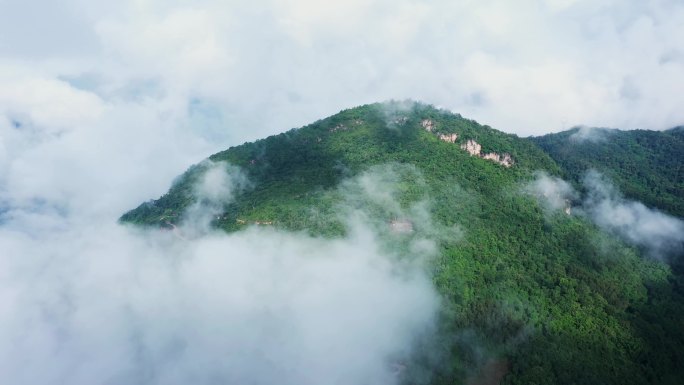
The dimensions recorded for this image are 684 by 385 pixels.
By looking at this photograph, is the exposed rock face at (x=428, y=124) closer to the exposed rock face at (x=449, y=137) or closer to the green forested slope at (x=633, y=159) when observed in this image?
the exposed rock face at (x=449, y=137)

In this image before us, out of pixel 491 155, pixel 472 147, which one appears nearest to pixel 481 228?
pixel 491 155

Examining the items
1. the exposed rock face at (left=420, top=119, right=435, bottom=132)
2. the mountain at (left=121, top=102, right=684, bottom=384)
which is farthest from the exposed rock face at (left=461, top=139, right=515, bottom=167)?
the exposed rock face at (left=420, top=119, right=435, bottom=132)

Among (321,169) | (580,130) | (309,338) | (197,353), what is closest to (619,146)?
(580,130)

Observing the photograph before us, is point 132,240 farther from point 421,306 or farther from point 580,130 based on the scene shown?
point 580,130

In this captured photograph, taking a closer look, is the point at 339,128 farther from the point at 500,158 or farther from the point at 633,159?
the point at 633,159

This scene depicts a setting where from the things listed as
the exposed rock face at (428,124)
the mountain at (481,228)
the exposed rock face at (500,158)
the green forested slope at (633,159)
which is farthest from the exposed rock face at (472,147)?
the green forested slope at (633,159)
